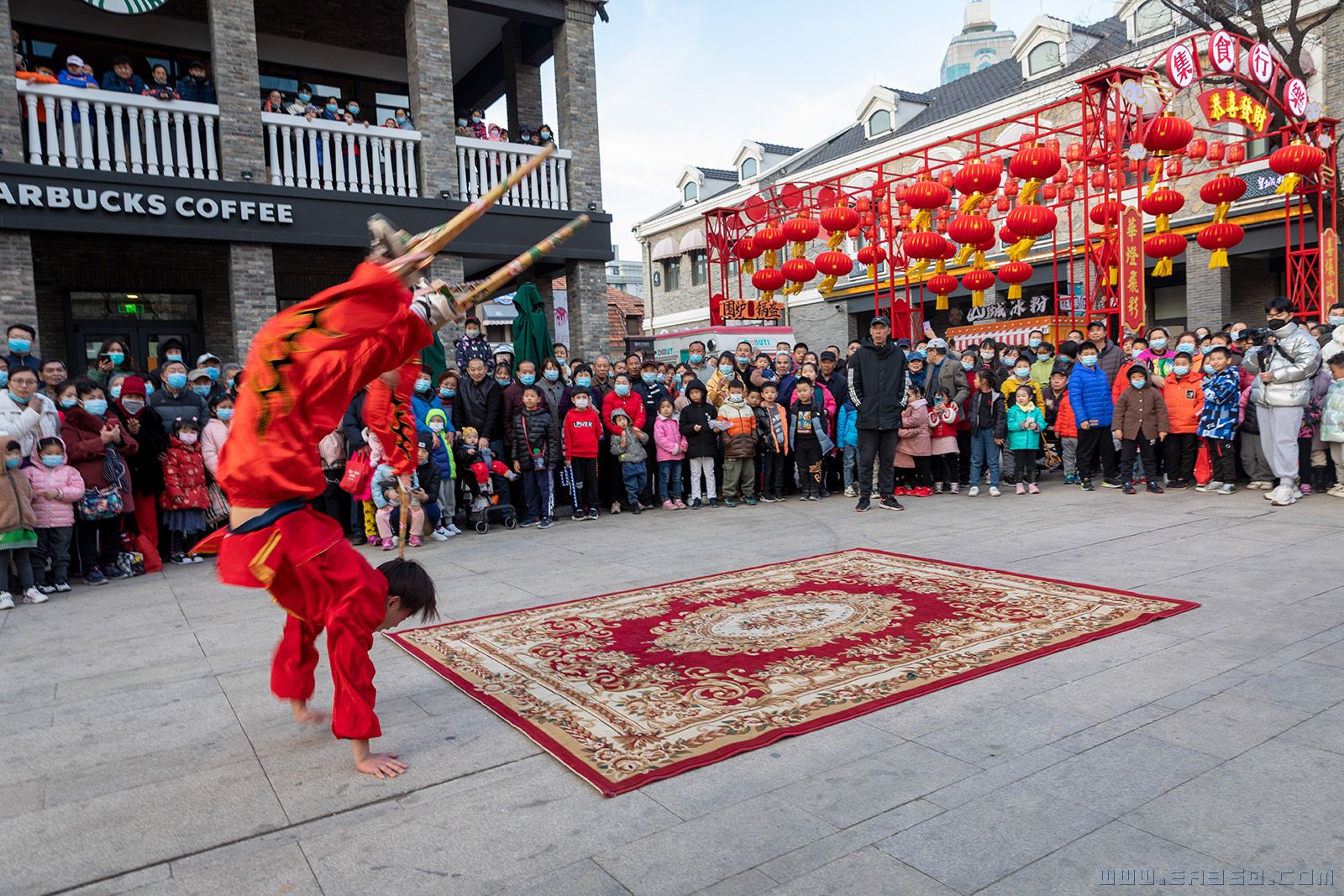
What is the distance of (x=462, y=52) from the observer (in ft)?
51.9

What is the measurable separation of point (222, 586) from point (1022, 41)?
26230 millimetres

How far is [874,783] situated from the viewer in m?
2.92

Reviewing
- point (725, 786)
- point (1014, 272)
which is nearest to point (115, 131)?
point (725, 786)

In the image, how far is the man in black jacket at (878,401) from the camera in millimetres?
9234

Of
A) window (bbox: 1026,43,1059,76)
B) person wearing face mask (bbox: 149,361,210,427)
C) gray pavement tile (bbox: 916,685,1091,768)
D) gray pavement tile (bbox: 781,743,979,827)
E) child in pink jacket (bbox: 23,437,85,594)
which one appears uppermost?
window (bbox: 1026,43,1059,76)

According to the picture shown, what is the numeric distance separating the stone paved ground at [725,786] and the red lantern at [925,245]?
10.2 m

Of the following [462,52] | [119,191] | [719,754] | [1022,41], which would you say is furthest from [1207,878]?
[1022,41]

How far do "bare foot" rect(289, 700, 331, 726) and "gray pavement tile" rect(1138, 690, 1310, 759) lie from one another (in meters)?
3.26

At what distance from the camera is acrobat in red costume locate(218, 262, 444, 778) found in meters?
3.02

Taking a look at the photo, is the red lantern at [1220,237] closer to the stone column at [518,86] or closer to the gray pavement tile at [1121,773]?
the stone column at [518,86]

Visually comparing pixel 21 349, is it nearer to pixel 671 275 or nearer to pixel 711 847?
pixel 711 847

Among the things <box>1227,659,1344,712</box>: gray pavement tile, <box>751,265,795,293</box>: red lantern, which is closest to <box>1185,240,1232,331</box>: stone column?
<box>751,265,795,293</box>: red lantern

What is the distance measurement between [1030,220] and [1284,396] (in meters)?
5.47

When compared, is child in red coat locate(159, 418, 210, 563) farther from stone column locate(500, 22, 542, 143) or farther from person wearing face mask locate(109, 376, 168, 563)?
stone column locate(500, 22, 542, 143)
